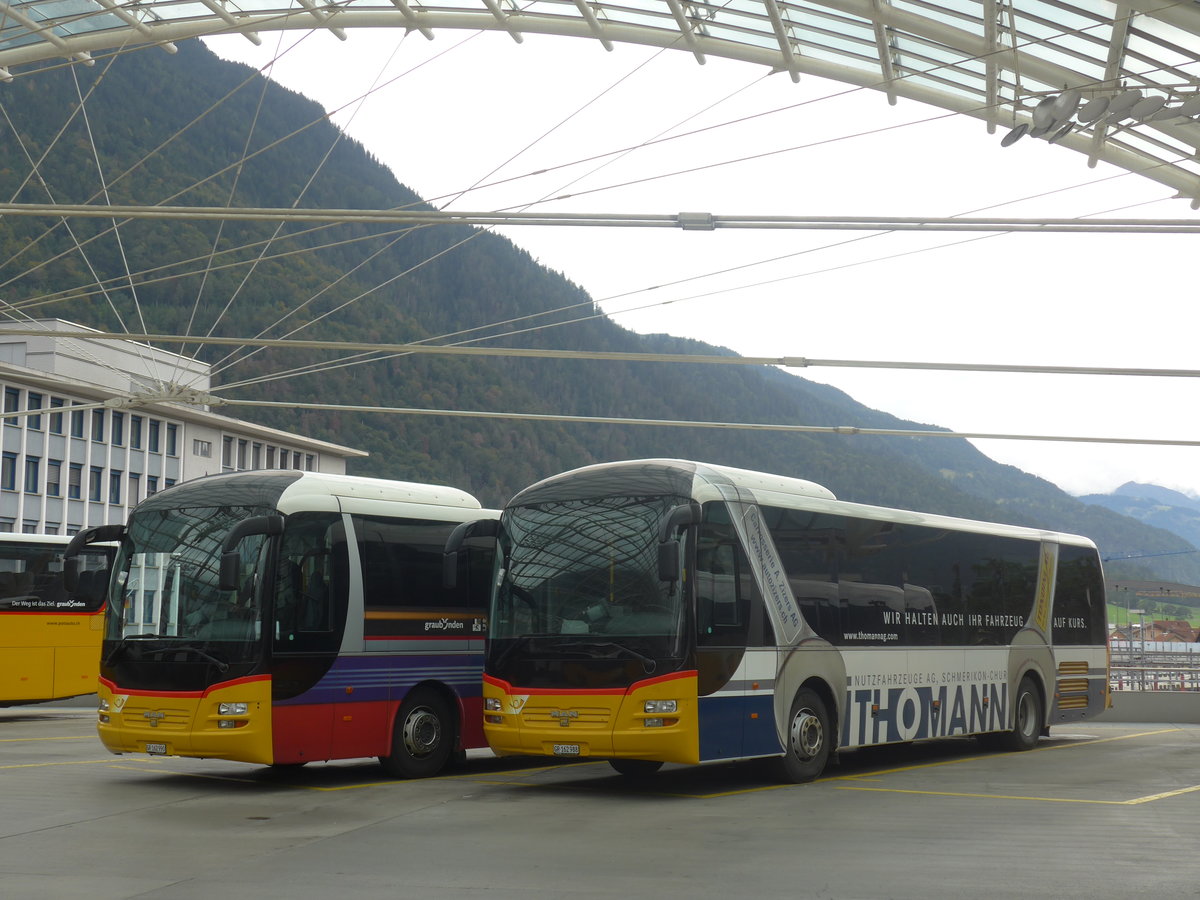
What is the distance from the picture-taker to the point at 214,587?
13922 millimetres

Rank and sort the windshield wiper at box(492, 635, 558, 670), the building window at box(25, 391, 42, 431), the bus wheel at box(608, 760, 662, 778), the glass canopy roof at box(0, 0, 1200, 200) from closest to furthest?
the windshield wiper at box(492, 635, 558, 670), the bus wheel at box(608, 760, 662, 778), the glass canopy roof at box(0, 0, 1200, 200), the building window at box(25, 391, 42, 431)

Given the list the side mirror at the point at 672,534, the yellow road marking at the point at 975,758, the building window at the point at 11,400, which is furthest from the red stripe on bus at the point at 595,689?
the building window at the point at 11,400

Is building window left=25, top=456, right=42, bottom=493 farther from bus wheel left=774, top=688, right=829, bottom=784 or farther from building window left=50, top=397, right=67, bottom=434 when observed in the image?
bus wheel left=774, top=688, right=829, bottom=784

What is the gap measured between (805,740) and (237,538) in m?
6.11

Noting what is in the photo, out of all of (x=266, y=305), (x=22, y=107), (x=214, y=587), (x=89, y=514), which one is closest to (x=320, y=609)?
(x=214, y=587)

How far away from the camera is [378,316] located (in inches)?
5266

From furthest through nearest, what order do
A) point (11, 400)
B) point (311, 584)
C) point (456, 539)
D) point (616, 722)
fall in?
point (11, 400), point (456, 539), point (311, 584), point (616, 722)

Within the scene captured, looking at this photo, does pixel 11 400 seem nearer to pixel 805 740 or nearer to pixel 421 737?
pixel 421 737

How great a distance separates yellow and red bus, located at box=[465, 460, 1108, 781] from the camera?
13.5m

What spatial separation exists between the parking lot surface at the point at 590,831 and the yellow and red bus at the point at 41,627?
8211mm

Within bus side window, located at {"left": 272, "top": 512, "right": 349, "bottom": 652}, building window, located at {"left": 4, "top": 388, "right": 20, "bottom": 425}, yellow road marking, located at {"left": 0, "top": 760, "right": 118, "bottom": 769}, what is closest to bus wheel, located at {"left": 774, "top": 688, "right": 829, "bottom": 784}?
bus side window, located at {"left": 272, "top": 512, "right": 349, "bottom": 652}

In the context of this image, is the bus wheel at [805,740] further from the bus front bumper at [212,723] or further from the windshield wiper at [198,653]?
the windshield wiper at [198,653]

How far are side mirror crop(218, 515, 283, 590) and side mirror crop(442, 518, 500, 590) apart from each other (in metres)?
1.75

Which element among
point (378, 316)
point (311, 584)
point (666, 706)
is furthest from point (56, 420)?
point (666, 706)
